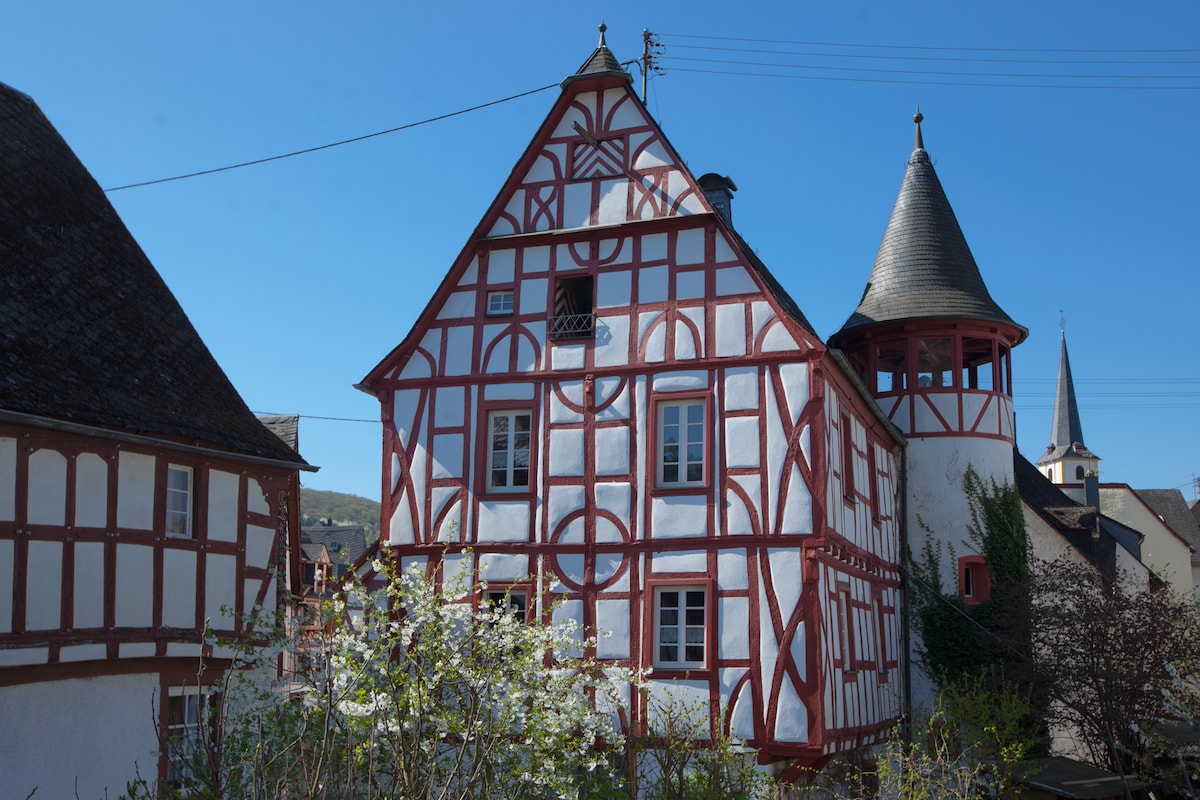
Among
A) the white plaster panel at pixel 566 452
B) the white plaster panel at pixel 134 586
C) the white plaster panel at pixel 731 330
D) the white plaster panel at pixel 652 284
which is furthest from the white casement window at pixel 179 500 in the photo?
the white plaster panel at pixel 731 330

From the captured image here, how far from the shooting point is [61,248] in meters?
16.3

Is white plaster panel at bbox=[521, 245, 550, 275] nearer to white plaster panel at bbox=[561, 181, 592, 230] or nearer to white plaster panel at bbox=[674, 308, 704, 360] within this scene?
white plaster panel at bbox=[561, 181, 592, 230]

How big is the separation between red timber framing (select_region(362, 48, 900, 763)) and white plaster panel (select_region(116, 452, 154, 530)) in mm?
4397

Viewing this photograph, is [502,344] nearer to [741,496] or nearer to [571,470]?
[571,470]

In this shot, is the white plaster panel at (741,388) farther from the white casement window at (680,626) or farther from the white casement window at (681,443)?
the white casement window at (680,626)

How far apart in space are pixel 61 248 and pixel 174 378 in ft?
7.38

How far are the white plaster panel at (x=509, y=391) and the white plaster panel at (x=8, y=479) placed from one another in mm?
7162

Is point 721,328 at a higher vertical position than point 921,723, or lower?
higher

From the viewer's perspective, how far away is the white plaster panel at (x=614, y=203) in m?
18.8

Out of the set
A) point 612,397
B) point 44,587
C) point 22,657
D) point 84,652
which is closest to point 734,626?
point 612,397

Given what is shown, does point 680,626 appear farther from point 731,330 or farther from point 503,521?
point 731,330

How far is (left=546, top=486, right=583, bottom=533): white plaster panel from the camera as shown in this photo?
1802cm

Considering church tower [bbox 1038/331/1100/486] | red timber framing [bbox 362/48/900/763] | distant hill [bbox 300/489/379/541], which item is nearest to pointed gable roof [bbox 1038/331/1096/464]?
church tower [bbox 1038/331/1100/486]

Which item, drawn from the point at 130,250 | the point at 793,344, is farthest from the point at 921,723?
the point at 130,250
